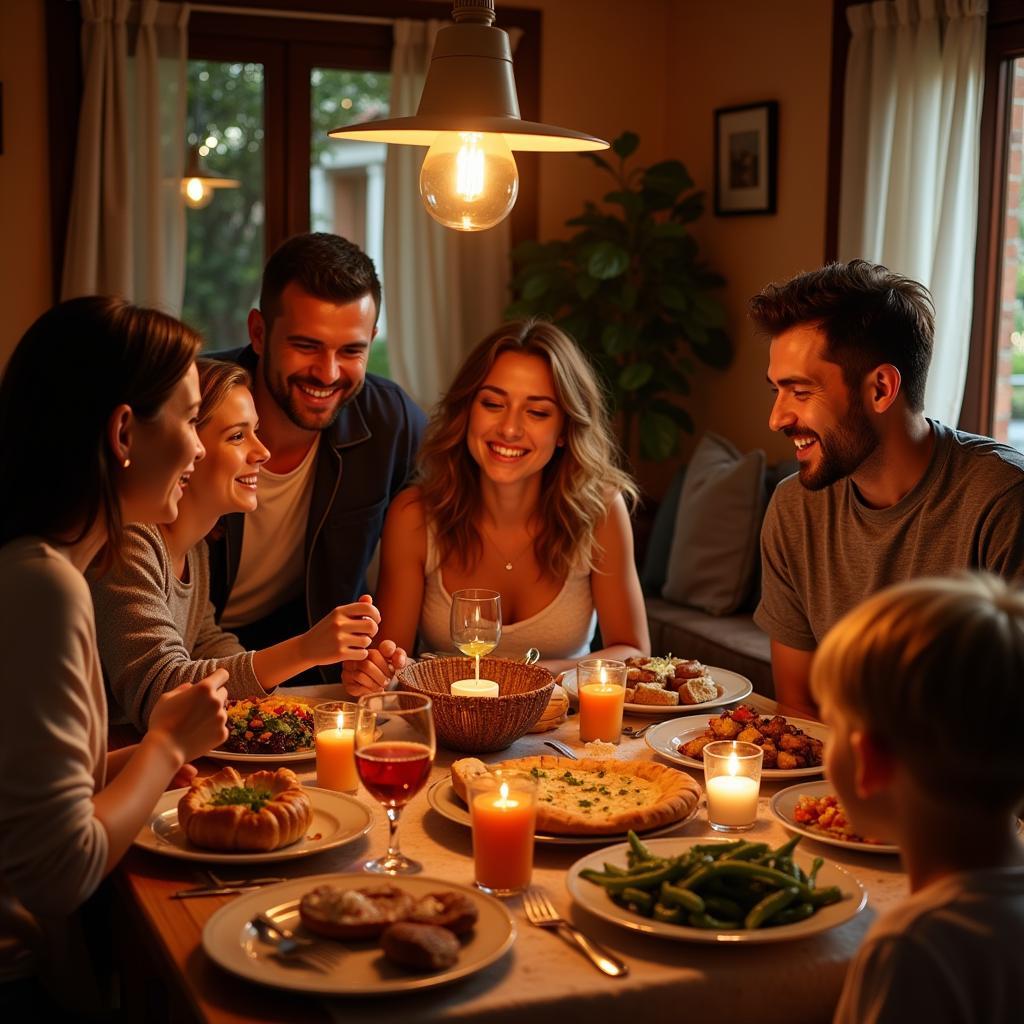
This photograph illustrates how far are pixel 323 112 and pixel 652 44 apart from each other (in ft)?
4.89

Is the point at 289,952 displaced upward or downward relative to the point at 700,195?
downward

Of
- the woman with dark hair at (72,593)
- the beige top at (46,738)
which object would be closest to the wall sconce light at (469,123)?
the woman with dark hair at (72,593)

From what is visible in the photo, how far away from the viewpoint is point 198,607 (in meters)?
2.43

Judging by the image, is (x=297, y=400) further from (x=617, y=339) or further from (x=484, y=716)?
(x=617, y=339)

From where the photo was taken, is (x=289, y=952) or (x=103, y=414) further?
(x=103, y=414)

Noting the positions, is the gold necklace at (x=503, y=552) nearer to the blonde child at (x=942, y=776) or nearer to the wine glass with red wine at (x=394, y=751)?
the wine glass with red wine at (x=394, y=751)

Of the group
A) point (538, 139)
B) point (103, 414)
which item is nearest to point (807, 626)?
point (538, 139)

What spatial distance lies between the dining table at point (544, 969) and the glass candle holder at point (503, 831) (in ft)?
0.10

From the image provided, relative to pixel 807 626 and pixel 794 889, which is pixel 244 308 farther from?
pixel 794 889

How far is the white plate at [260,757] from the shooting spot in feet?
6.37

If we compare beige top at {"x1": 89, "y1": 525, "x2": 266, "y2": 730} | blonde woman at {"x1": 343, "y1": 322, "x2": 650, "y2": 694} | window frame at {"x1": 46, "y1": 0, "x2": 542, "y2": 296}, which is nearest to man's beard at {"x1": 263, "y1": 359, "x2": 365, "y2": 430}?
blonde woman at {"x1": 343, "y1": 322, "x2": 650, "y2": 694}

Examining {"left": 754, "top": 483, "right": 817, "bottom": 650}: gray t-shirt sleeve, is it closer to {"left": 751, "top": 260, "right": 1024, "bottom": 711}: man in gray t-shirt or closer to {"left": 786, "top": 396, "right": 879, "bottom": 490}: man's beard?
{"left": 751, "top": 260, "right": 1024, "bottom": 711}: man in gray t-shirt

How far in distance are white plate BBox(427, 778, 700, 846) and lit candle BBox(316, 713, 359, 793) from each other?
125 millimetres

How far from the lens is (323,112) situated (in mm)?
5738
